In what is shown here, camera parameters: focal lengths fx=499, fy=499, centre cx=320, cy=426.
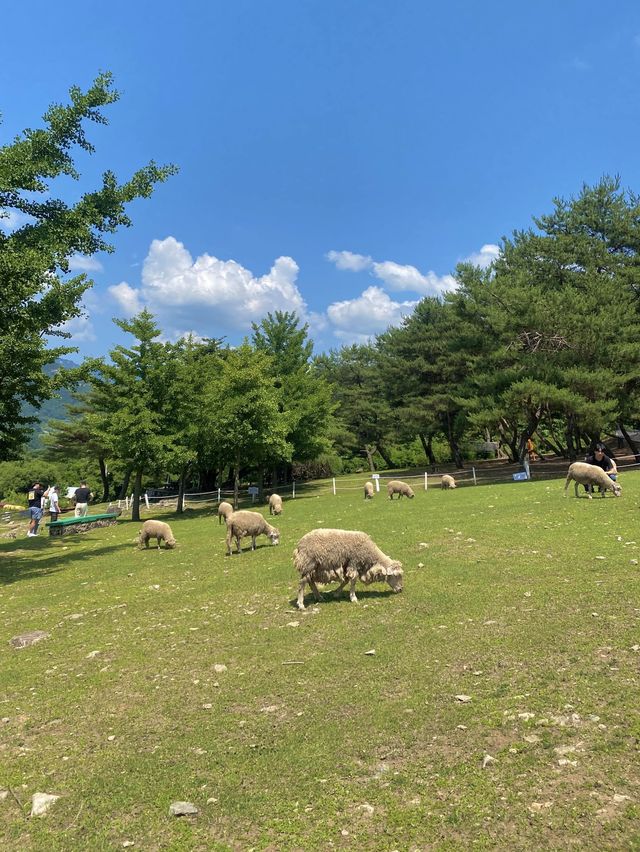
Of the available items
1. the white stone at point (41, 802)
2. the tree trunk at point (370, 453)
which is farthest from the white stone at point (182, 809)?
the tree trunk at point (370, 453)

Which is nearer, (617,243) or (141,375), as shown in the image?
(141,375)

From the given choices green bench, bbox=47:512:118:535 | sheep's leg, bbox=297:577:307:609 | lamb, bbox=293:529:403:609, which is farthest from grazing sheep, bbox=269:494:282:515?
sheep's leg, bbox=297:577:307:609

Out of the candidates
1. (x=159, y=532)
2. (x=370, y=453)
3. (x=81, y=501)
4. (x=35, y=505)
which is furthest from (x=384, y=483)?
(x=159, y=532)

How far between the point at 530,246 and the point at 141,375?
3164 cm

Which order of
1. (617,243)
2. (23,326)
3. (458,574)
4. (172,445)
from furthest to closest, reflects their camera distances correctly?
(617,243), (172,445), (23,326), (458,574)

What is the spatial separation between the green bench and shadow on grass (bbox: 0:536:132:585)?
85.9 inches

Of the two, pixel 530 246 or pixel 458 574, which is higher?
pixel 530 246

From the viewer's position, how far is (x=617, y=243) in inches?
1503

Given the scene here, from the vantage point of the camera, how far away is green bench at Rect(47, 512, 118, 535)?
1016 inches

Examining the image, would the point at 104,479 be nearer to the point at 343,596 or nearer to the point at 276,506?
the point at 276,506

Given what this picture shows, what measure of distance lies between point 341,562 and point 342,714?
152 inches

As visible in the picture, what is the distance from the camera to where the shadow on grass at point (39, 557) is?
15.3 meters

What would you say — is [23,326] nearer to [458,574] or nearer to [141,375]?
[458,574]

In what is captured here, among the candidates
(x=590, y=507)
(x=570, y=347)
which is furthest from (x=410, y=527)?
(x=570, y=347)
